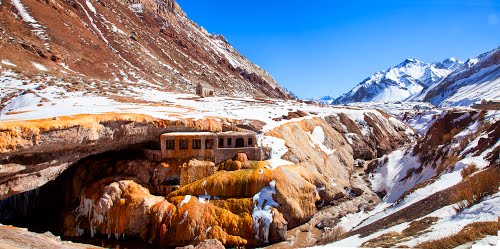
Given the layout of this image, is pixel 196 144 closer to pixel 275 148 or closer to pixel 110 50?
pixel 275 148

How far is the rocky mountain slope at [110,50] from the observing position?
78188 millimetres

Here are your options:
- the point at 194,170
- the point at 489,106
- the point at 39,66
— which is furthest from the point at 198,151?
the point at 39,66

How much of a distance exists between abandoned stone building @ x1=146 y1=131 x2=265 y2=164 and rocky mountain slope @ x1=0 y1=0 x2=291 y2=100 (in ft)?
99.5

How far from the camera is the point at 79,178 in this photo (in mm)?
33906

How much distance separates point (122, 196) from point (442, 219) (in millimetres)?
27004

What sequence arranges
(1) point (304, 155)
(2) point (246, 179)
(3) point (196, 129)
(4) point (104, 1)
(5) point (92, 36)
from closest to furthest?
(2) point (246, 179)
(3) point (196, 129)
(1) point (304, 155)
(5) point (92, 36)
(4) point (104, 1)

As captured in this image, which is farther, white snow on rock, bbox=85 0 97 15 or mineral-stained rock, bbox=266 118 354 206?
white snow on rock, bbox=85 0 97 15

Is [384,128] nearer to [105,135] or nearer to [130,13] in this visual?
[105,135]

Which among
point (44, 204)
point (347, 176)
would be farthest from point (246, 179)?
point (44, 204)

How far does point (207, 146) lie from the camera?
36.0 m

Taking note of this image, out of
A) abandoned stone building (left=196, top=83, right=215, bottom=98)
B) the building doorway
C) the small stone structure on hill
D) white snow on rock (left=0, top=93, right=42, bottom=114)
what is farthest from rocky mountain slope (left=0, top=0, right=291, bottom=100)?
the small stone structure on hill

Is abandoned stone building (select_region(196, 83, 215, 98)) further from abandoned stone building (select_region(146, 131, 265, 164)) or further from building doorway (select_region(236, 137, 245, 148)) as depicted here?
abandoned stone building (select_region(146, 131, 265, 164))

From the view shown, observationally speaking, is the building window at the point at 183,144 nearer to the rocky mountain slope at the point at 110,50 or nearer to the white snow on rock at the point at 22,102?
the white snow on rock at the point at 22,102

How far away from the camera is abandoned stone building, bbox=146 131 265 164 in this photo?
114ft
